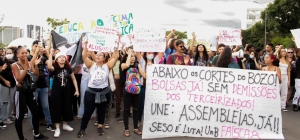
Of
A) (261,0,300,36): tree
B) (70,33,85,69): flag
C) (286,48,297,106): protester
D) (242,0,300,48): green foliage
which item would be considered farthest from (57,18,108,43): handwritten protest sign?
(261,0,300,36): tree

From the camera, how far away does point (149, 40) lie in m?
5.74

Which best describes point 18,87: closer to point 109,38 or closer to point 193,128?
point 109,38

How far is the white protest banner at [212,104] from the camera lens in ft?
17.4

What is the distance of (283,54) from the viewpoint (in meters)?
8.45

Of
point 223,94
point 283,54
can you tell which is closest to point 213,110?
point 223,94

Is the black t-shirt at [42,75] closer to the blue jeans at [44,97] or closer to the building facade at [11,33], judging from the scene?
the blue jeans at [44,97]

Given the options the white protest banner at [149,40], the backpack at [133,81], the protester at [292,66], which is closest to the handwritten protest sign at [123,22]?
the white protest banner at [149,40]

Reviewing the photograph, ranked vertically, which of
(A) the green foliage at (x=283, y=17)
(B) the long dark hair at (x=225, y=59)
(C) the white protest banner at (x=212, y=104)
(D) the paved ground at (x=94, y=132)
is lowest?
(D) the paved ground at (x=94, y=132)

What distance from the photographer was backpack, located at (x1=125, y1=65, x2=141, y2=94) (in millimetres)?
5480

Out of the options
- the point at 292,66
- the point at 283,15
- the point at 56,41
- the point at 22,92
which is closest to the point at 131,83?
the point at 22,92

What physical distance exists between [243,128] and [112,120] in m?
3.08

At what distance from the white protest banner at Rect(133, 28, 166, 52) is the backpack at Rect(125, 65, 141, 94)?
403mm

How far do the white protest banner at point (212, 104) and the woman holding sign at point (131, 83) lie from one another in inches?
10.5

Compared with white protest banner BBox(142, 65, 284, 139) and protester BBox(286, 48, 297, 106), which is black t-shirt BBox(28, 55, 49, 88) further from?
protester BBox(286, 48, 297, 106)
